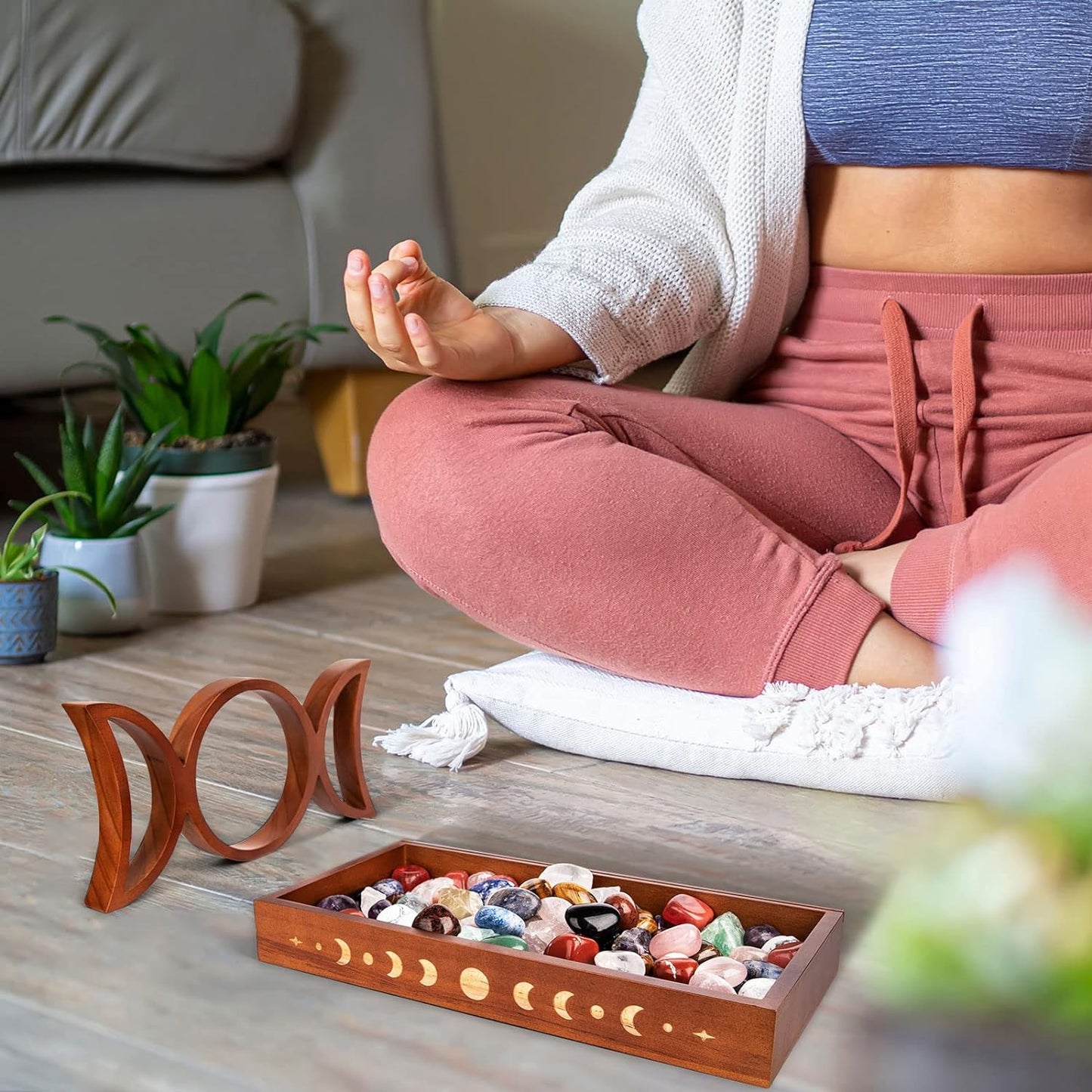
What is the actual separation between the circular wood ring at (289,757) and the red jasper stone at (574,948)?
0.20 metres

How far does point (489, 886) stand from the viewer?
0.62 metres

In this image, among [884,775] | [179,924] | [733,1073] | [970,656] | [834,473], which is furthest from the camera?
[834,473]

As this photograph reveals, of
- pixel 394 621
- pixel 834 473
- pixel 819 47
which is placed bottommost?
pixel 394 621

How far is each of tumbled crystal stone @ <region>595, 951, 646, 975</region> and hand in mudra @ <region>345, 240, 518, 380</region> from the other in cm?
40

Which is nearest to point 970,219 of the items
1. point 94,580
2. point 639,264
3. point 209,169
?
point 639,264

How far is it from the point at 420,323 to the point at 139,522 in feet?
1.53

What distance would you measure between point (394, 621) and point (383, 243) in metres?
0.60

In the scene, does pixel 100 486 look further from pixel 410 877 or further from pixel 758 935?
pixel 758 935

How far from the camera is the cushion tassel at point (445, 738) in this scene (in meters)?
0.87

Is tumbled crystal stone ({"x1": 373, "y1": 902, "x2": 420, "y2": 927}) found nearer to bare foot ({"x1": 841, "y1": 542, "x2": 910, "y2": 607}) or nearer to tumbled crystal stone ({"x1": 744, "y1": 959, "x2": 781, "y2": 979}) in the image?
tumbled crystal stone ({"x1": 744, "y1": 959, "x2": 781, "y2": 979})

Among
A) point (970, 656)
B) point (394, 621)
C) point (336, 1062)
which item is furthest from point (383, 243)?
point (970, 656)

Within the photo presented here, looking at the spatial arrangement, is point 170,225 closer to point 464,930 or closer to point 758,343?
point 758,343

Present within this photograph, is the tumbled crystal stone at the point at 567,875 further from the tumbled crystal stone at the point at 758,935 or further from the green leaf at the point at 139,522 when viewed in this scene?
the green leaf at the point at 139,522

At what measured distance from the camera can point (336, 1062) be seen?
0.51 metres
